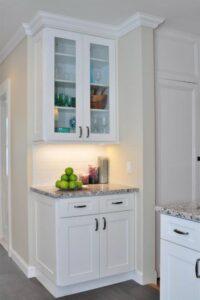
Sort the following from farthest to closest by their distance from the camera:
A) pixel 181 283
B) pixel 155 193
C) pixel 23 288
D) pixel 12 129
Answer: pixel 12 129
pixel 155 193
pixel 23 288
pixel 181 283

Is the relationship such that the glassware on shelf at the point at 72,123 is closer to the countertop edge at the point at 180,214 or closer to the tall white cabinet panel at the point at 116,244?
the tall white cabinet panel at the point at 116,244

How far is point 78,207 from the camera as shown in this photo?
9.93 feet

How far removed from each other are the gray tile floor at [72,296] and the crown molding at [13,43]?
2.51 metres

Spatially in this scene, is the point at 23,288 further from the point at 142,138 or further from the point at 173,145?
the point at 173,145

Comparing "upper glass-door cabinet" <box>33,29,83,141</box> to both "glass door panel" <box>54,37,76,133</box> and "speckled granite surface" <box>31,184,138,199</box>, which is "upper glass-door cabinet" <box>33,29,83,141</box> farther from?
"speckled granite surface" <box>31,184,138,199</box>

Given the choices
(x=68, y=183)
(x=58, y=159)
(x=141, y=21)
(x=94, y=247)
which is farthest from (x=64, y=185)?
(x=141, y=21)

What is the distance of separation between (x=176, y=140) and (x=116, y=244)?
125 centimetres

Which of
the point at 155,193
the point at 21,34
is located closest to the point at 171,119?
the point at 155,193

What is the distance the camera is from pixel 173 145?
3.57 metres

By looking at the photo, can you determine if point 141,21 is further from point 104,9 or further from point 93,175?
point 93,175

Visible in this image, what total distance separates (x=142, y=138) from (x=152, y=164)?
28cm

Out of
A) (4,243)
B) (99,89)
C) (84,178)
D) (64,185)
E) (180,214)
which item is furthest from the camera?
(4,243)

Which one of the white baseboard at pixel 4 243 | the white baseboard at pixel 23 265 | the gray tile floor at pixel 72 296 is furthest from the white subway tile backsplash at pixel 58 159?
the white baseboard at pixel 4 243

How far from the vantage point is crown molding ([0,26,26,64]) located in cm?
355
